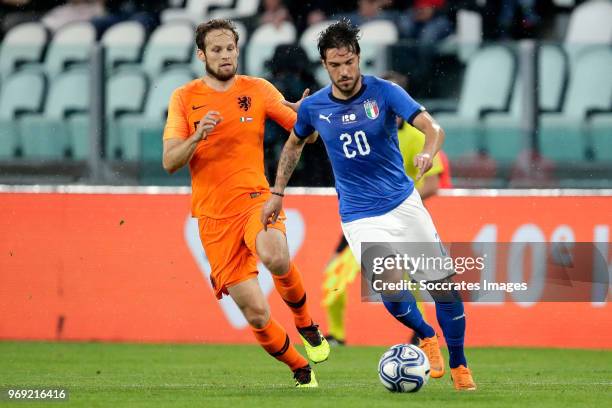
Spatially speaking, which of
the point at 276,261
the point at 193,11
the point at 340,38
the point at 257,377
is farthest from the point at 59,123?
the point at 340,38

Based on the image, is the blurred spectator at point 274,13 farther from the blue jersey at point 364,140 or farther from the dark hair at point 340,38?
the dark hair at point 340,38

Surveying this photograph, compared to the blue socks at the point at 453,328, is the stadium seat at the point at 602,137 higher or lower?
higher

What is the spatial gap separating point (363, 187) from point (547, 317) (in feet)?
13.0

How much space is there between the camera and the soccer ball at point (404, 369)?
810cm

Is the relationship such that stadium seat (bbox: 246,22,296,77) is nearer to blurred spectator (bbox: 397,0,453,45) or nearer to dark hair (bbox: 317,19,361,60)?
blurred spectator (bbox: 397,0,453,45)

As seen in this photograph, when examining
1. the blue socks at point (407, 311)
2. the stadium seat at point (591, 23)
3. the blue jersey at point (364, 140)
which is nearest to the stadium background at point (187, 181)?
the stadium seat at point (591, 23)

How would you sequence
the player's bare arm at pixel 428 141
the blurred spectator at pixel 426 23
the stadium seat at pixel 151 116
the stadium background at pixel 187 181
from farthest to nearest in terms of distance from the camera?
the blurred spectator at pixel 426 23 < the stadium seat at pixel 151 116 < the stadium background at pixel 187 181 < the player's bare arm at pixel 428 141

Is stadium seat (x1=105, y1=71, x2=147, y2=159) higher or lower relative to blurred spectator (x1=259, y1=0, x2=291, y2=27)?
lower

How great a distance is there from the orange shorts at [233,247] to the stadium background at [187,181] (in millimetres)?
3729

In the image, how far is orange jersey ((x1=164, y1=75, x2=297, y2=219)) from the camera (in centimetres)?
863

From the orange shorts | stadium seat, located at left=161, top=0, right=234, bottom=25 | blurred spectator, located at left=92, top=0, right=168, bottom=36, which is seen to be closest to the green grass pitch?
the orange shorts

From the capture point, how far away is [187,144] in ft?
26.9

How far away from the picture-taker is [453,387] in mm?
8562

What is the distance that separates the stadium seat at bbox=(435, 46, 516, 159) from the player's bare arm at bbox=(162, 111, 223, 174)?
4.39m
